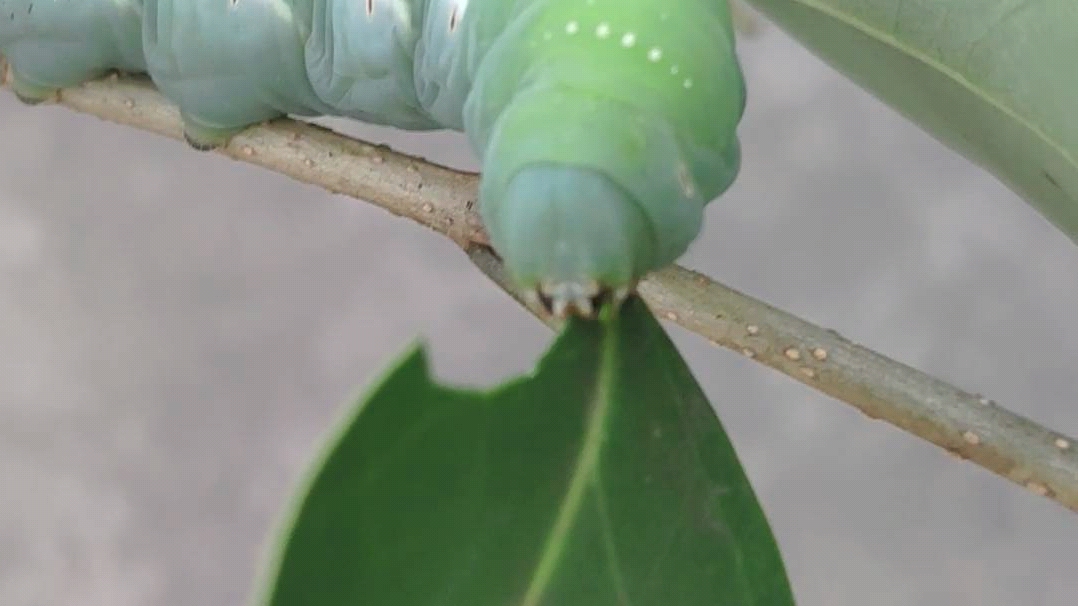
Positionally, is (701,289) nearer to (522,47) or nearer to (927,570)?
(522,47)

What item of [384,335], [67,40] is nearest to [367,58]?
[67,40]

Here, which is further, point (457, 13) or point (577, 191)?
point (457, 13)

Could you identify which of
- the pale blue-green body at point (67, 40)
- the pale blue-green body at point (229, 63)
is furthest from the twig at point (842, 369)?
the pale blue-green body at point (67, 40)

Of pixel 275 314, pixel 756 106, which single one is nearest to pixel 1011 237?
pixel 756 106

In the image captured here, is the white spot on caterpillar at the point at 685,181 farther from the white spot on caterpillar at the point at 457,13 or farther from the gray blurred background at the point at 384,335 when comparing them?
the gray blurred background at the point at 384,335

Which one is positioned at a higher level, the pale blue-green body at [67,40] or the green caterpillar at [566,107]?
the green caterpillar at [566,107]

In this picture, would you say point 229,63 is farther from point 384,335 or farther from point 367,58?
point 384,335
